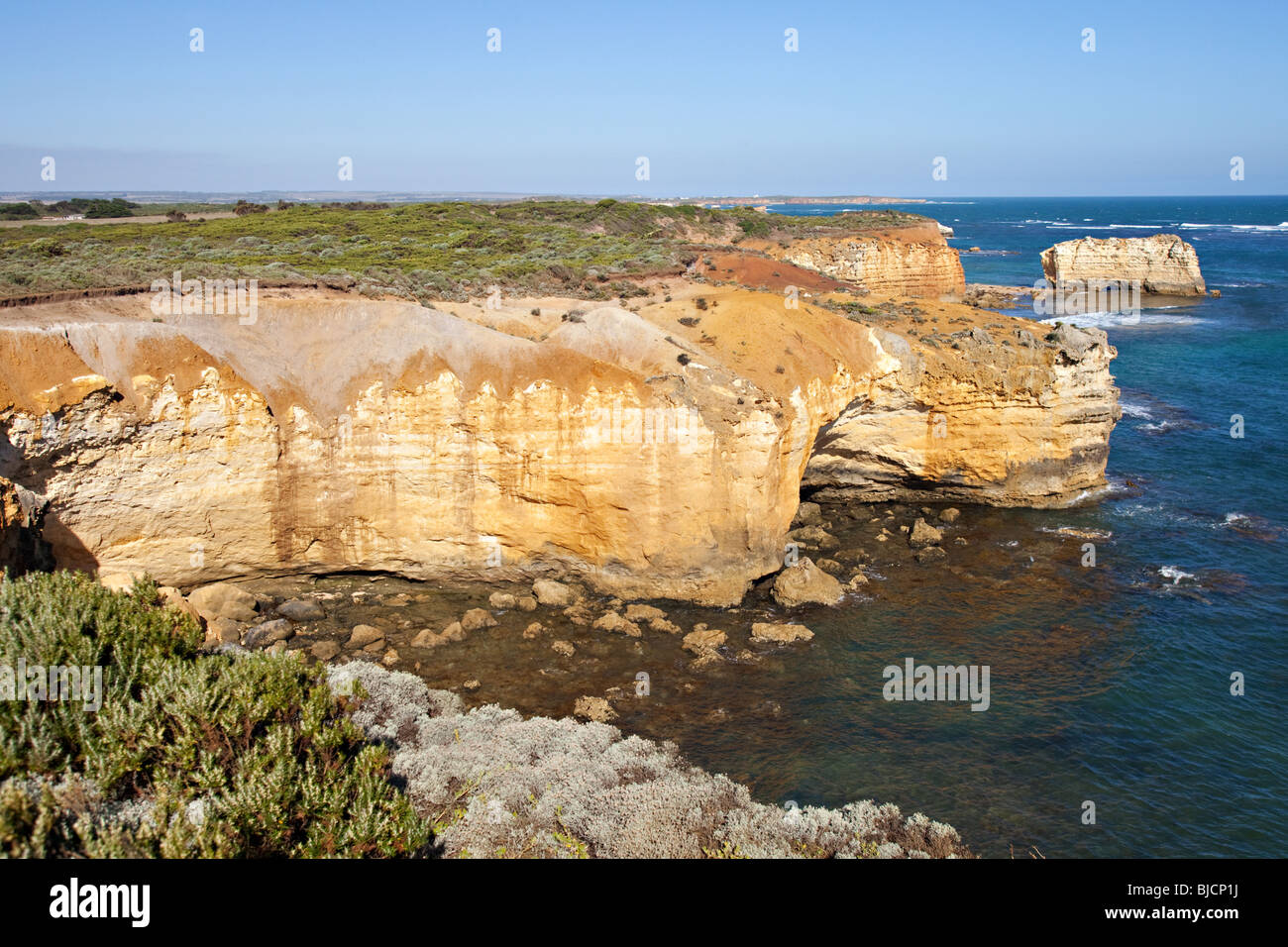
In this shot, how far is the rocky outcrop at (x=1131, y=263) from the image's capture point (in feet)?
310

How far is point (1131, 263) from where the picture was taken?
97312 millimetres

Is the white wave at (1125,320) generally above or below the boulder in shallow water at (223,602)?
above

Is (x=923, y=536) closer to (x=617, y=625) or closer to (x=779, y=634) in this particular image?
(x=779, y=634)

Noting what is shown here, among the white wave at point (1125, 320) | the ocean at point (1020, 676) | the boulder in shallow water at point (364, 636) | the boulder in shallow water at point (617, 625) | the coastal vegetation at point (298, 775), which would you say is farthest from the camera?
the white wave at point (1125, 320)

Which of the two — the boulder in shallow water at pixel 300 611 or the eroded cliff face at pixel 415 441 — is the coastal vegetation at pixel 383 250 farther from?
the boulder in shallow water at pixel 300 611

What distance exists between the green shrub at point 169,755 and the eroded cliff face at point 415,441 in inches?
341

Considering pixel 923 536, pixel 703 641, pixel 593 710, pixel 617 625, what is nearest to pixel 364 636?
pixel 617 625

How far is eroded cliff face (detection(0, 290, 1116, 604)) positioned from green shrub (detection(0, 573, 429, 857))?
Result: 867 centimetres

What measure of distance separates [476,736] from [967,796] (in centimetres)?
1173

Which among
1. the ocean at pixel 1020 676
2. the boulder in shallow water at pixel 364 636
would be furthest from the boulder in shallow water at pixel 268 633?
the boulder in shallow water at pixel 364 636

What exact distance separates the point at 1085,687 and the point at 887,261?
52295 mm

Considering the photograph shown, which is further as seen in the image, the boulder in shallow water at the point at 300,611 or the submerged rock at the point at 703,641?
the boulder in shallow water at the point at 300,611

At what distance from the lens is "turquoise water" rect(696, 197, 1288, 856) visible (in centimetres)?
1814
